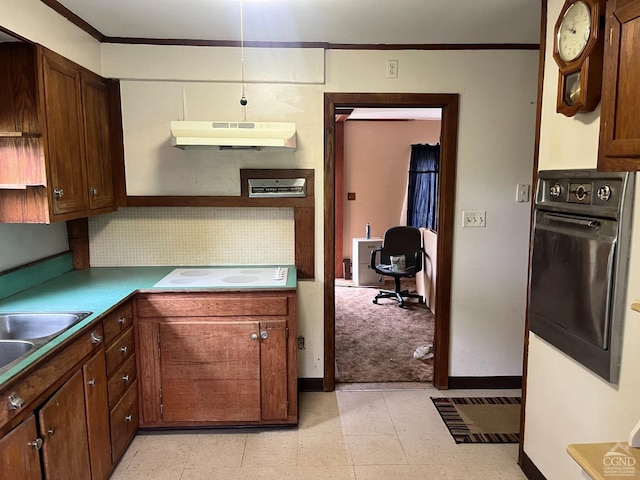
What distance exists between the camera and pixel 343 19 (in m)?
2.38

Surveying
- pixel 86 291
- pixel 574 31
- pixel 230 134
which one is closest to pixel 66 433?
pixel 86 291

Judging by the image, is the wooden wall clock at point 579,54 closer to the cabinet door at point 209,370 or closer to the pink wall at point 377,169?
the cabinet door at point 209,370

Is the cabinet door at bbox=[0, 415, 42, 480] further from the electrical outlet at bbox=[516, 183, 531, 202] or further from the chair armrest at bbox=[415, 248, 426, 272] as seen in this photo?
the chair armrest at bbox=[415, 248, 426, 272]

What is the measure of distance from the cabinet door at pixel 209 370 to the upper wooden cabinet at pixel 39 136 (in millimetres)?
854

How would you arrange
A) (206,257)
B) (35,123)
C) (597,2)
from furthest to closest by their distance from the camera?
(206,257)
(35,123)
(597,2)

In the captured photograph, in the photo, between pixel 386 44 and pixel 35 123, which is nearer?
pixel 35 123

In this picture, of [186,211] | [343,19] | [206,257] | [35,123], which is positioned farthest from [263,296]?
[343,19]

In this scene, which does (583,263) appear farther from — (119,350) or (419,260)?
(419,260)

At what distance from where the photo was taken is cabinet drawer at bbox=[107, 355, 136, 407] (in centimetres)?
215

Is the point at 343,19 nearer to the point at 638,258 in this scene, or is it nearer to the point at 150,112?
the point at 150,112

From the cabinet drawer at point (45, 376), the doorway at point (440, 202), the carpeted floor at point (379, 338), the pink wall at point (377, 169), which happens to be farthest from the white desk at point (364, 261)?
the cabinet drawer at point (45, 376)

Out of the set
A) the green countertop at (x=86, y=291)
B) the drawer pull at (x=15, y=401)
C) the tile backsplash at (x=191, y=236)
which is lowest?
the drawer pull at (x=15, y=401)

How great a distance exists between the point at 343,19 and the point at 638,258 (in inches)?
71.1

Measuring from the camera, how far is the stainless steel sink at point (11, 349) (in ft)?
5.58
